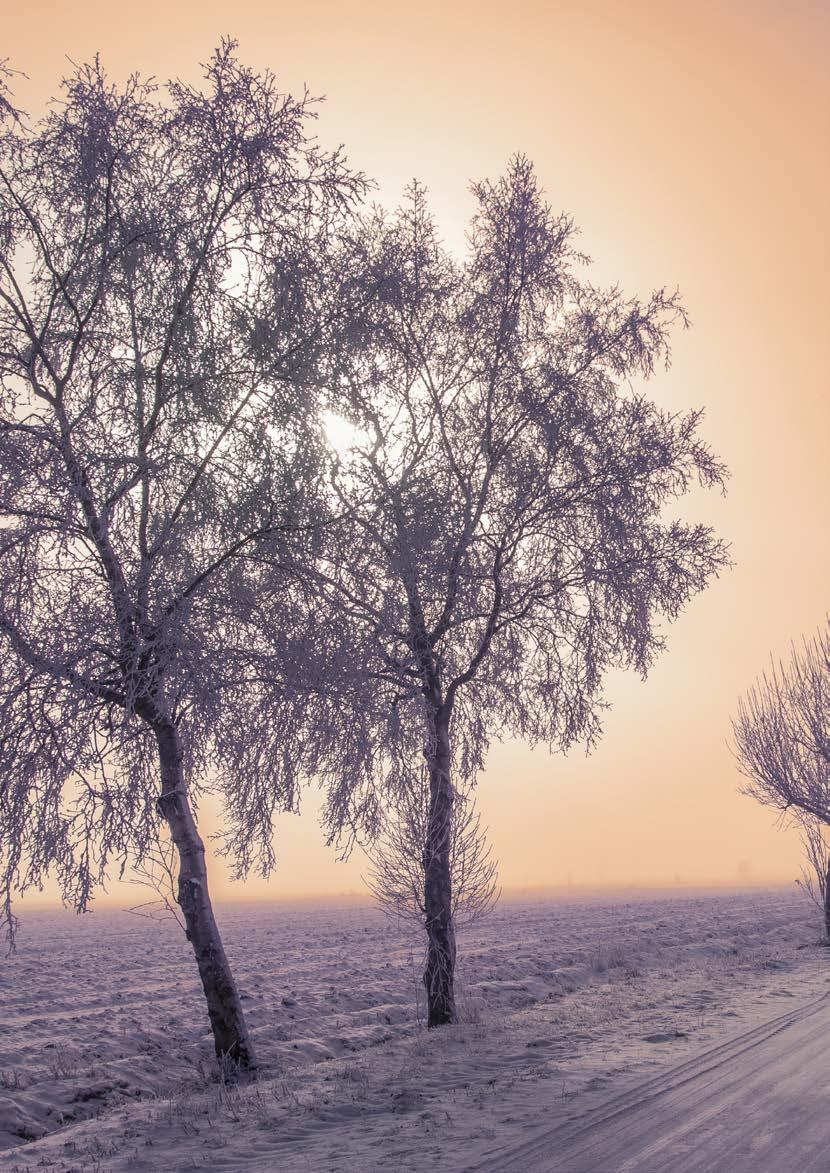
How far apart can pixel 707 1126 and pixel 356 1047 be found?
8.78 meters

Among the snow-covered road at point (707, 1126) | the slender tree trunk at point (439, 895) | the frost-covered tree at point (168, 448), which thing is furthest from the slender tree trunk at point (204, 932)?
the snow-covered road at point (707, 1126)

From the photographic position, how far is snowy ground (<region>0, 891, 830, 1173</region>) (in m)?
7.00

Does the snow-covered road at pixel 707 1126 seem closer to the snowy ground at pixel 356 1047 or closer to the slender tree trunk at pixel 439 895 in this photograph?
the snowy ground at pixel 356 1047

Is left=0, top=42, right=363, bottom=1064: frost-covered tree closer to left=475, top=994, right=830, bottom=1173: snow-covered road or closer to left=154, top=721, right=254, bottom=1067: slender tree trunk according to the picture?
left=154, top=721, right=254, bottom=1067: slender tree trunk

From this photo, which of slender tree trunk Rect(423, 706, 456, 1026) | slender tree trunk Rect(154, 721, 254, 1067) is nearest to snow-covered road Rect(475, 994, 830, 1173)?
slender tree trunk Rect(423, 706, 456, 1026)

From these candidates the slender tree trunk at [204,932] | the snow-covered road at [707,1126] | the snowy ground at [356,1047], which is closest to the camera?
the snow-covered road at [707,1126]

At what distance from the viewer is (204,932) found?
32.6ft

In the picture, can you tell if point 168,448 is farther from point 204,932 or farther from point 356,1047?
point 356,1047

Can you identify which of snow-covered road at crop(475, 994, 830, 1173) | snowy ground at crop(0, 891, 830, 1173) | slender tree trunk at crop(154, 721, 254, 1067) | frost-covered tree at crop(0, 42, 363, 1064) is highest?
frost-covered tree at crop(0, 42, 363, 1064)

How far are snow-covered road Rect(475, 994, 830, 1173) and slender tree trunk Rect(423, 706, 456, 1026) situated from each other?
14.0ft

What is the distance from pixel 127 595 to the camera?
7770mm

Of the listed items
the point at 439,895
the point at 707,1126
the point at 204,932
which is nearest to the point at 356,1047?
the point at 439,895

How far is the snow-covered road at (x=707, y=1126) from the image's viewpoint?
18.1 feet

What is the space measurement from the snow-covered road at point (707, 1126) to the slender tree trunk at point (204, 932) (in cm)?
472
